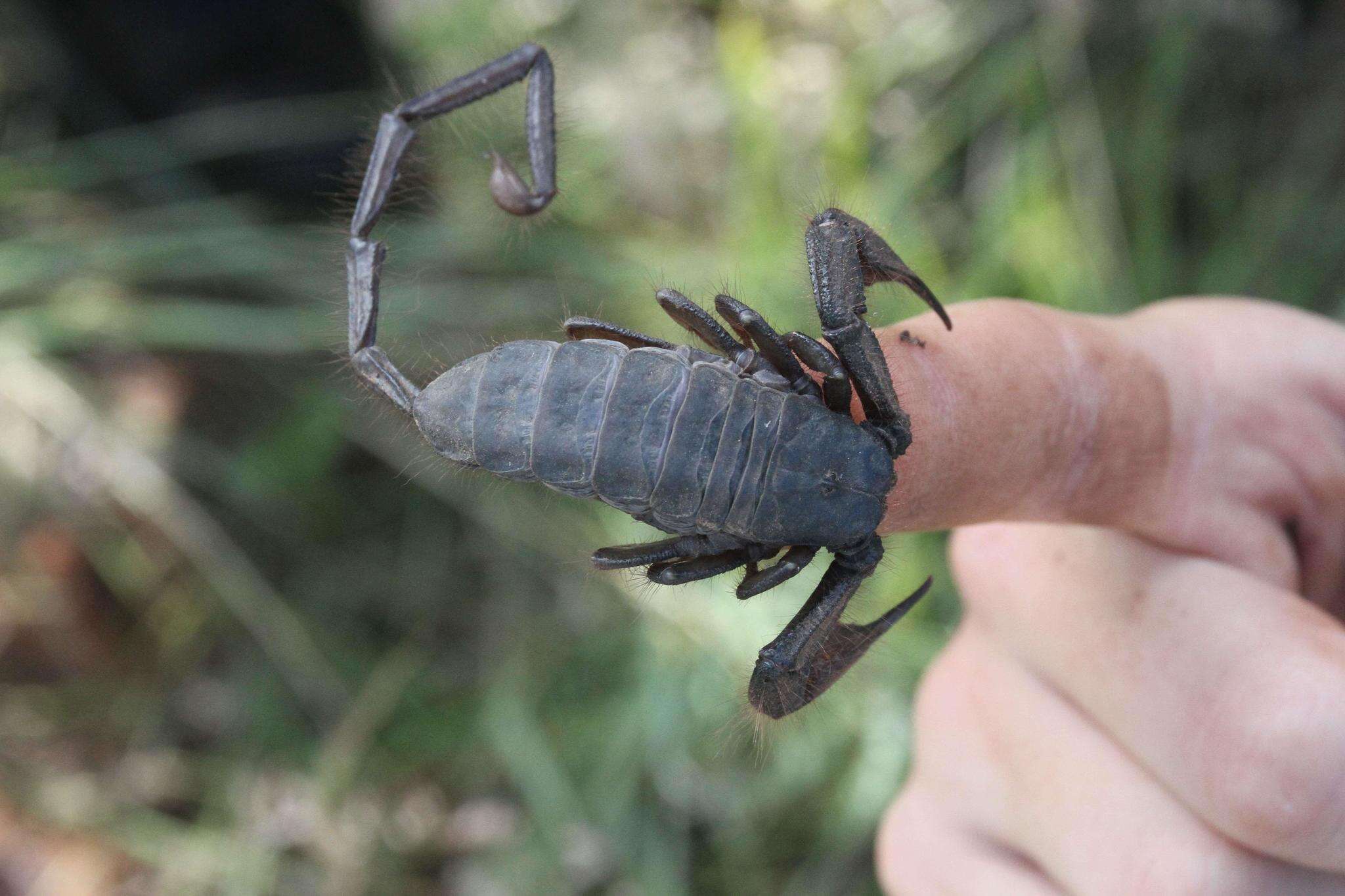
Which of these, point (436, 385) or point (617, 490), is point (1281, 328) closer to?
point (617, 490)

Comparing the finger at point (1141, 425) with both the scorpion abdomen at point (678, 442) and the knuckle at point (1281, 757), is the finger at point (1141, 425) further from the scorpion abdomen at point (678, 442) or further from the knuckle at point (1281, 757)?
the knuckle at point (1281, 757)

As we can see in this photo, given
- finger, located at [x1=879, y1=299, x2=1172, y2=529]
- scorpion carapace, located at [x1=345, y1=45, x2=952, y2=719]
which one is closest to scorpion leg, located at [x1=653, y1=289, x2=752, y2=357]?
scorpion carapace, located at [x1=345, y1=45, x2=952, y2=719]

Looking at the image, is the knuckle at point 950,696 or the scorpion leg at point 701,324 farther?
the knuckle at point 950,696

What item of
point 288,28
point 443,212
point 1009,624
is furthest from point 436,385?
point 288,28

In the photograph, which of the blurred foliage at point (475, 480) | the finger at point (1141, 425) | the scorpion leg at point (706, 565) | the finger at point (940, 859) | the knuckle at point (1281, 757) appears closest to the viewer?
the knuckle at point (1281, 757)

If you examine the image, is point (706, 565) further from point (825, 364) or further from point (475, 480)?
point (475, 480)

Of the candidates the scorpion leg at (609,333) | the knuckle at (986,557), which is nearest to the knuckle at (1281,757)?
the knuckle at (986,557)

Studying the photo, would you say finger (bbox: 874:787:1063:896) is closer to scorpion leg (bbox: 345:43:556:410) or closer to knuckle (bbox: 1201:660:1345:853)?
knuckle (bbox: 1201:660:1345:853)
